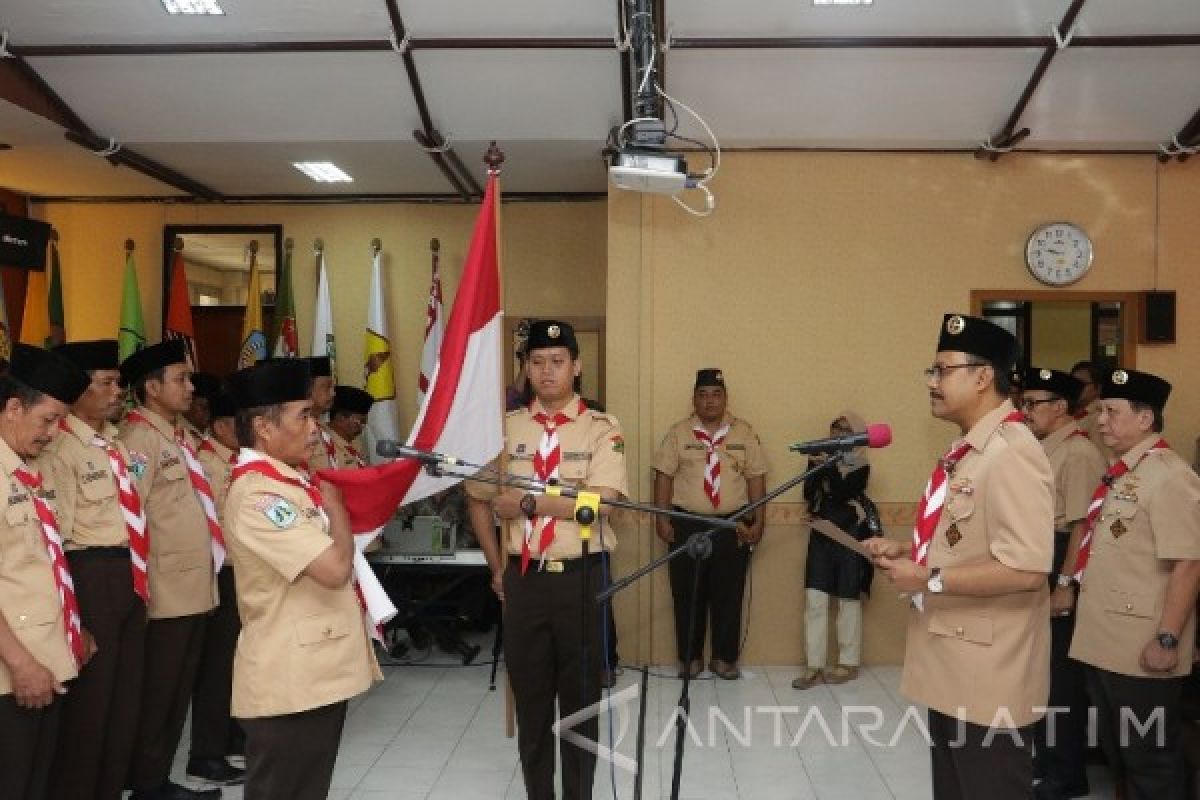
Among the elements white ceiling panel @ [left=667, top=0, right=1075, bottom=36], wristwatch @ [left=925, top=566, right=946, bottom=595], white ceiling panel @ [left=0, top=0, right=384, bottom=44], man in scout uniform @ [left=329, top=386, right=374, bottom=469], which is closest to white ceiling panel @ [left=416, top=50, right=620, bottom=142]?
white ceiling panel @ [left=0, top=0, right=384, bottom=44]

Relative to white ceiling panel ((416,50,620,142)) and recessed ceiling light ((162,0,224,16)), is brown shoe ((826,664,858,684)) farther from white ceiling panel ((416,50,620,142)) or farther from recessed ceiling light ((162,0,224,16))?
recessed ceiling light ((162,0,224,16))

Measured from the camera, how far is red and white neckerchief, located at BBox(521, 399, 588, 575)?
3.48 metres

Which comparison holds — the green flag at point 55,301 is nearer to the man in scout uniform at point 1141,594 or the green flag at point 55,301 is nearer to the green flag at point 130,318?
the green flag at point 130,318

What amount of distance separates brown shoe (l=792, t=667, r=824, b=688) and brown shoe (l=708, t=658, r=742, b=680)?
323 mm

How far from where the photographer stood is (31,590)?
2.92 meters

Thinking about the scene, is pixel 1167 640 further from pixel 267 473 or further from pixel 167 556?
pixel 167 556

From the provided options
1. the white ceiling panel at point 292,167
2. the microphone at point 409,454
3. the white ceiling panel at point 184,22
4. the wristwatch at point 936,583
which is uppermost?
the white ceiling panel at point 184,22

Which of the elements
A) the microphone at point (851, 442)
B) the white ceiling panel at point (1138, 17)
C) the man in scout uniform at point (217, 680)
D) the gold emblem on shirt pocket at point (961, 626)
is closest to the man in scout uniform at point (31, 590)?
the man in scout uniform at point (217, 680)

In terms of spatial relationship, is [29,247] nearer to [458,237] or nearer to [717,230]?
[458,237]

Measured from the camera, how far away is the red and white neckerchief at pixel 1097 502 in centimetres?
360

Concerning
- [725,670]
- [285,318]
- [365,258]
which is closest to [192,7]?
[285,318]

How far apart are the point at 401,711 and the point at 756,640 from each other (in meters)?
2.12

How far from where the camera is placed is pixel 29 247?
546 centimetres

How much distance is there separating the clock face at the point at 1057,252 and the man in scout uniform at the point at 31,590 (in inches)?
199
